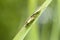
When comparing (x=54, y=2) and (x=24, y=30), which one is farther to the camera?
(x=54, y=2)

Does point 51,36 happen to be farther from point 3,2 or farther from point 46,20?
point 3,2

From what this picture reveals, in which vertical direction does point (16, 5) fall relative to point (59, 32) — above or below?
above

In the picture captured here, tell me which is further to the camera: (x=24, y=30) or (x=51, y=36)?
(x=51, y=36)

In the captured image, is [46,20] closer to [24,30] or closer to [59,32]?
[59,32]

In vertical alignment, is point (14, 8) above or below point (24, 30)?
above

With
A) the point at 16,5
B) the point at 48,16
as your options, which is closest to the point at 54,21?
the point at 48,16

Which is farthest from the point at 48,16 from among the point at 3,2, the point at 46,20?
the point at 3,2
